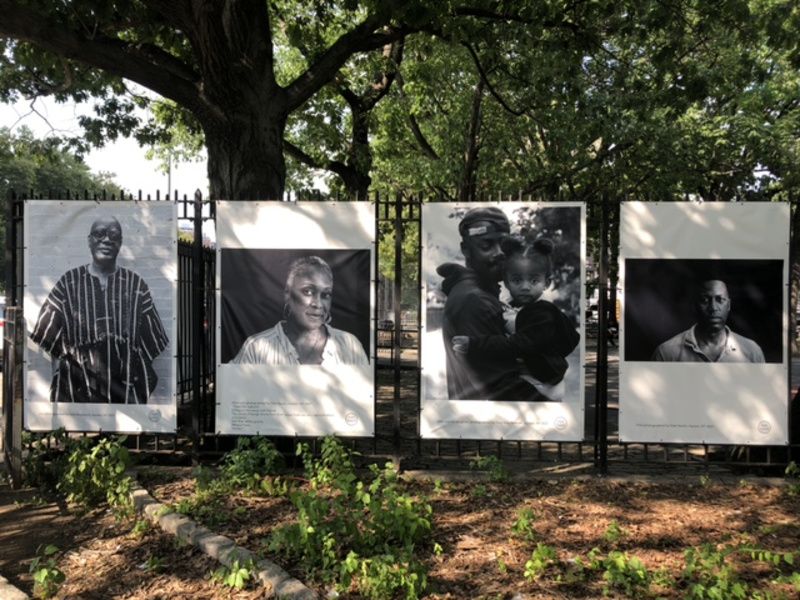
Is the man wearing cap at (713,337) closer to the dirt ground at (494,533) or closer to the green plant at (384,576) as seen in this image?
the dirt ground at (494,533)

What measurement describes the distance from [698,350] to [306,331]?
352 cm

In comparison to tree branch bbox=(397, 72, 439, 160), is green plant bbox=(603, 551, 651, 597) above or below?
below

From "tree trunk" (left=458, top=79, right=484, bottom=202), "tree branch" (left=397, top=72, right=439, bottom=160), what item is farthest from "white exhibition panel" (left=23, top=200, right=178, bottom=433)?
"tree branch" (left=397, top=72, right=439, bottom=160)

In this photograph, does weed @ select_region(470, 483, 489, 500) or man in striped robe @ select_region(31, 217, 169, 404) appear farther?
man in striped robe @ select_region(31, 217, 169, 404)

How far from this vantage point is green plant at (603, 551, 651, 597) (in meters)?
3.64

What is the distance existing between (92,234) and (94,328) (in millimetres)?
886

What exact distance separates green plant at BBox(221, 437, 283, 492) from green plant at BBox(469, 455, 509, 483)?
181 cm

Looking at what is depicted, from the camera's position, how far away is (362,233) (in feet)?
19.8

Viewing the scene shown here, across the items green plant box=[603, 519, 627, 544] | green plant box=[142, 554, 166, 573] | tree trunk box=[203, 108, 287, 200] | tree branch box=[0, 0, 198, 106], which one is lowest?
green plant box=[142, 554, 166, 573]

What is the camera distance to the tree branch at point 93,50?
6.53m

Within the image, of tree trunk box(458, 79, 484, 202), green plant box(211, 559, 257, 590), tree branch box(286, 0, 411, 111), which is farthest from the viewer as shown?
tree trunk box(458, 79, 484, 202)

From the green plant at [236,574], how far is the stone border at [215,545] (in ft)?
0.13

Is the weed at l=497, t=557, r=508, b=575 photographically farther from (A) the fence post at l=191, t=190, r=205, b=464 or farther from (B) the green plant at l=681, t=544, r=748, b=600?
(A) the fence post at l=191, t=190, r=205, b=464

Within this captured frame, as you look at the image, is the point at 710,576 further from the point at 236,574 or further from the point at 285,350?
the point at 285,350
